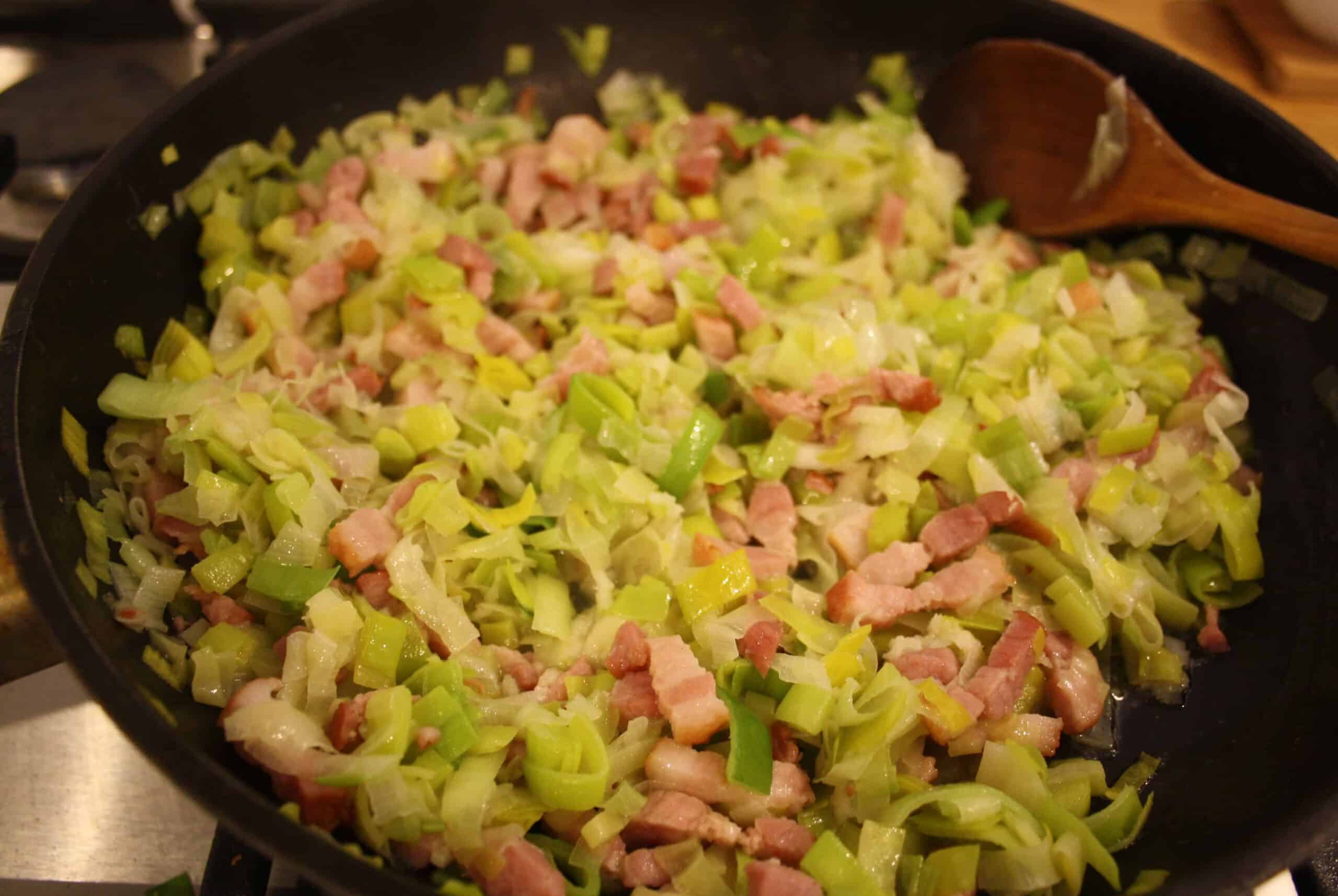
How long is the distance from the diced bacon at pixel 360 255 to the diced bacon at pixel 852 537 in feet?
3.33

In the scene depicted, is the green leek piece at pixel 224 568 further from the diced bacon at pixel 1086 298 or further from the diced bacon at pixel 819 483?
the diced bacon at pixel 1086 298

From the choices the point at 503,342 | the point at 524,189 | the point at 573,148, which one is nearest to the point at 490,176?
the point at 524,189

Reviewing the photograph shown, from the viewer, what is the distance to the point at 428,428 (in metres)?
1.56

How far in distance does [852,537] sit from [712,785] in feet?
1.65

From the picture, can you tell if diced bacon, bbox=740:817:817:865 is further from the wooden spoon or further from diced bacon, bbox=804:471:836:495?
the wooden spoon

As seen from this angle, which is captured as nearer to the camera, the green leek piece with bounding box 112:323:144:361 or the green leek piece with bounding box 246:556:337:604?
the green leek piece with bounding box 246:556:337:604

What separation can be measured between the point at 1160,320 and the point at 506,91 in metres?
1.48

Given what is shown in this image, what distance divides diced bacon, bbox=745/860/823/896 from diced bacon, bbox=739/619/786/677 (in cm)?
27

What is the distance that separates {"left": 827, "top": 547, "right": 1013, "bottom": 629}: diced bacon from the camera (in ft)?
4.69

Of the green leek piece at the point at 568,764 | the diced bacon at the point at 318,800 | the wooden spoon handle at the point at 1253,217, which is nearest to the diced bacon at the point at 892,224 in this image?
the wooden spoon handle at the point at 1253,217

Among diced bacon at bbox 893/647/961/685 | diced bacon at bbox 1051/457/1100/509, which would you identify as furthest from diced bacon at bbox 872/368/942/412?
diced bacon at bbox 893/647/961/685

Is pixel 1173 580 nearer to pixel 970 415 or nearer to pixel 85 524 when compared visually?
pixel 970 415

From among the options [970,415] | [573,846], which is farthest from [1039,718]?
[573,846]

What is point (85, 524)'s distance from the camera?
1.29m
